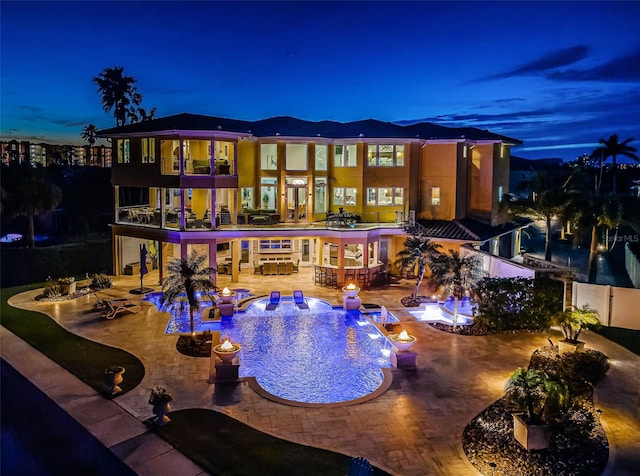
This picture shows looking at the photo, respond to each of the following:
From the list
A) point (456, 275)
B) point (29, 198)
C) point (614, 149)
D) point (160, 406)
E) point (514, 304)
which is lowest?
point (160, 406)

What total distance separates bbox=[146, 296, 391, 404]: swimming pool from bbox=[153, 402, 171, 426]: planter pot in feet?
10.1

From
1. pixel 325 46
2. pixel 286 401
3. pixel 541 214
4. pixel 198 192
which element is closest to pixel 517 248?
pixel 541 214

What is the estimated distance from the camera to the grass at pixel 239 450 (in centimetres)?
1012

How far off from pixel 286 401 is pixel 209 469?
3.45m

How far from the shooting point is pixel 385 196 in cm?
3067

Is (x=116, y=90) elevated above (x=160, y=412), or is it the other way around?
(x=116, y=90)

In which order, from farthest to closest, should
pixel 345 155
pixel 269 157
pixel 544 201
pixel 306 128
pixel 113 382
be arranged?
pixel 306 128 → pixel 269 157 → pixel 345 155 → pixel 544 201 → pixel 113 382

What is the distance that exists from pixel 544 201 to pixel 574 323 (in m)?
13.9

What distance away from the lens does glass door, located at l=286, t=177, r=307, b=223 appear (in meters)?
30.8

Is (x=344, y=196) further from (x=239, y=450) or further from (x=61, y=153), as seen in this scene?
(x=61, y=153)

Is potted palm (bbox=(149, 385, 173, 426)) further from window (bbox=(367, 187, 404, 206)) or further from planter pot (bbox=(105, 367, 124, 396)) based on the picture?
window (bbox=(367, 187, 404, 206))

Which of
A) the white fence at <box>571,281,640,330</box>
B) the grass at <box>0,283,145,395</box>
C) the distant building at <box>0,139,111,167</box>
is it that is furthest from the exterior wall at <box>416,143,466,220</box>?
the distant building at <box>0,139,111,167</box>

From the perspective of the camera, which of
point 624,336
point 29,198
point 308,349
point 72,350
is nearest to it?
point 72,350

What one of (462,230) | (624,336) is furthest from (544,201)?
(624,336)
